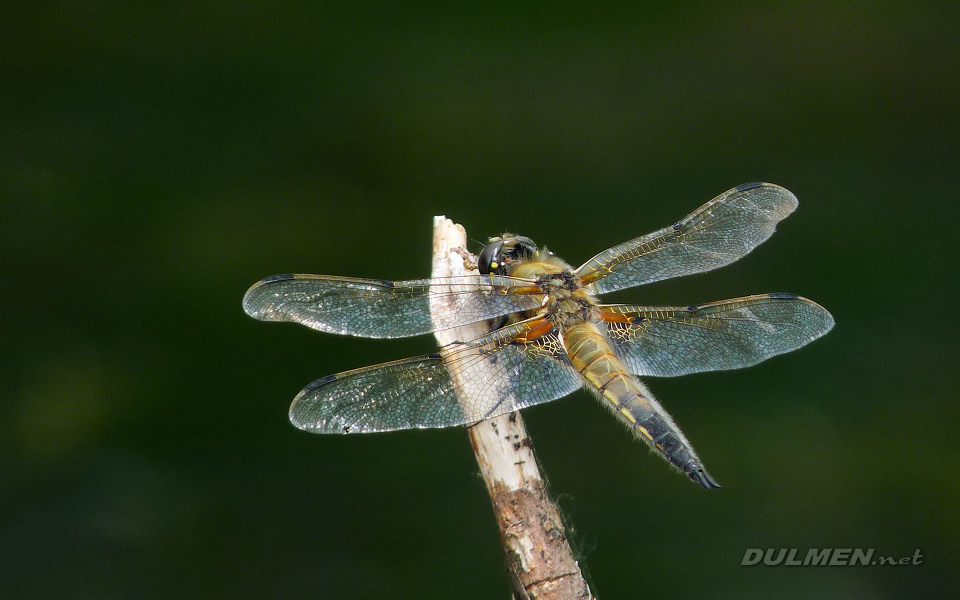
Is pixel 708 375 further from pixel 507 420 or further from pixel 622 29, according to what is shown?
pixel 622 29

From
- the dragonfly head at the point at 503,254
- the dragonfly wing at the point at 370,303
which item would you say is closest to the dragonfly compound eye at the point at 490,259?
the dragonfly head at the point at 503,254

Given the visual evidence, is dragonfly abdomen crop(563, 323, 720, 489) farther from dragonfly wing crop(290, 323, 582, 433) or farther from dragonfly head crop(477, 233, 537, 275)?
dragonfly head crop(477, 233, 537, 275)

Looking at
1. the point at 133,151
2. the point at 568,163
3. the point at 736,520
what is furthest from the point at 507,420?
the point at 133,151

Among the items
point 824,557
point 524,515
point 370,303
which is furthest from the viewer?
point 824,557

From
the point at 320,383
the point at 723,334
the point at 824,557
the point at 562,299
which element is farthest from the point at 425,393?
the point at 824,557

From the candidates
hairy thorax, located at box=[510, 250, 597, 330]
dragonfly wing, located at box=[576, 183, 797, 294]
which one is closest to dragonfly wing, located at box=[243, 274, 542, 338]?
hairy thorax, located at box=[510, 250, 597, 330]

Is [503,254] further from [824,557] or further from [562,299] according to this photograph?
[824,557]

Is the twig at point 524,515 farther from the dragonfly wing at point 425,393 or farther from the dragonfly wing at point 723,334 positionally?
the dragonfly wing at point 723,334
